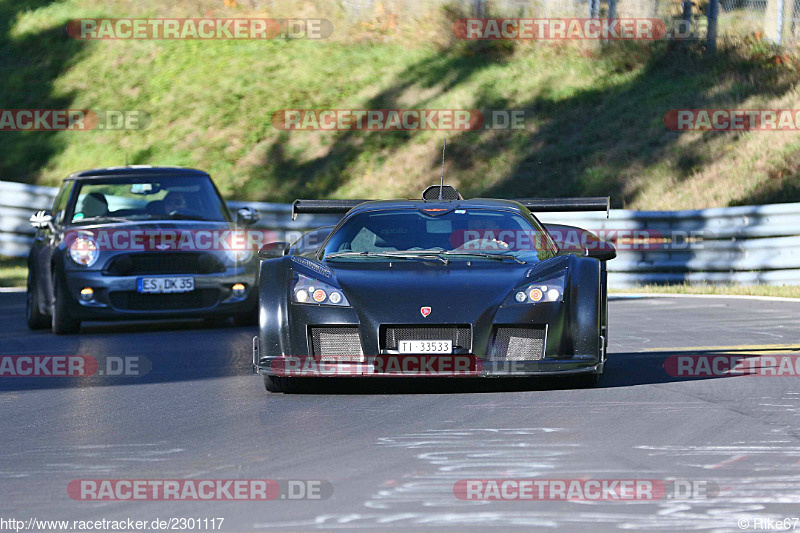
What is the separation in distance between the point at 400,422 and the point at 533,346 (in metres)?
1.18

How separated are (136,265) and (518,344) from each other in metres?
6.24

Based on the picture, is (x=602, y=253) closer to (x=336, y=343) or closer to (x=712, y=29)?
(x=336, y=343)

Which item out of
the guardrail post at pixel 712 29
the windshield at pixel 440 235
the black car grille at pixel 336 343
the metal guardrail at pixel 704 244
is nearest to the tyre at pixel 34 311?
the windshield at pixel 440 235

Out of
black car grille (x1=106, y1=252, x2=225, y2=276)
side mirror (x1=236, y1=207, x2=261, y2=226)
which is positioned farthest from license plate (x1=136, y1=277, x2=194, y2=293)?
side mirror (x1=236, y1=207, x2=261, y2=226)

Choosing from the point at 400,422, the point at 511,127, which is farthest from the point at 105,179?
the point at 511,127

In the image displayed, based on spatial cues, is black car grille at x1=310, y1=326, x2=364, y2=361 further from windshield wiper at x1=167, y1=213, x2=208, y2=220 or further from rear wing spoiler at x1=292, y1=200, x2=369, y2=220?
windshield wiper at x1=167, y1=213, x2=208, y2=220

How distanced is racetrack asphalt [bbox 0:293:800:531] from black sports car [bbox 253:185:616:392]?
0.22 m

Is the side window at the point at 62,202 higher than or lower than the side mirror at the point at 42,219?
higher

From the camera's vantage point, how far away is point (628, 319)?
14617mm

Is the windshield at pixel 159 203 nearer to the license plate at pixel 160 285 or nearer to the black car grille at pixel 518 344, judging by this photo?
the license plate at pixel 160 285

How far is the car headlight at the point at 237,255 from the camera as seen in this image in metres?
14.0

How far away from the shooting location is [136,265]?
540 inches

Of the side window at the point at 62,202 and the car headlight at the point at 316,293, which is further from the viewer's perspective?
the side window at the point at 62,202

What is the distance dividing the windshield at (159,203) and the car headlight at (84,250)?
48 cm
